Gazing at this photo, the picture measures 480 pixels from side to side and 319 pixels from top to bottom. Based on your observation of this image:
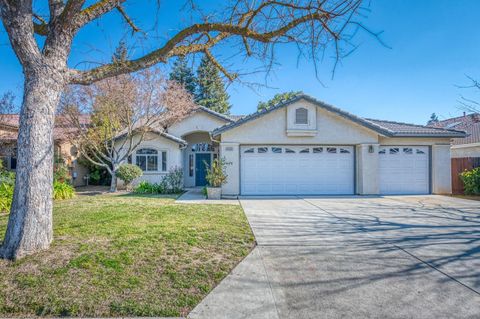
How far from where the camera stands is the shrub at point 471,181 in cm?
1384

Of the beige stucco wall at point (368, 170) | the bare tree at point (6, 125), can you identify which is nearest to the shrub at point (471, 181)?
the beige stucco wall at point (368, 170)

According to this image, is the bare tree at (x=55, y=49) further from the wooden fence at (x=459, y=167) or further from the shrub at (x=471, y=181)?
the wooden fence at (x=459, y=167)

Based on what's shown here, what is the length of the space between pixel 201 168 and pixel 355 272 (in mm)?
17318

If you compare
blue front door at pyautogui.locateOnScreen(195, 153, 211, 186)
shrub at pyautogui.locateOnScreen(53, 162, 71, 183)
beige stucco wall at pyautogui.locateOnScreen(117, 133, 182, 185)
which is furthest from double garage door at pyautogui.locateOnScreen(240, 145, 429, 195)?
shrub at pyautogui.locateOnScreen(53, 162, 71, 183)

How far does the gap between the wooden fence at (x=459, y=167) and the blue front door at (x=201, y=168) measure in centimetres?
1504

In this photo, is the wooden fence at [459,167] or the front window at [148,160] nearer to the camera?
the wooden fence at [459,167]

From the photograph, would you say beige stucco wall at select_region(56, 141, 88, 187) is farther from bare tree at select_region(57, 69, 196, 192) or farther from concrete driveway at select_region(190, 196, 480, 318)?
concrete driveway at select_region(190, 196, 480, 318)

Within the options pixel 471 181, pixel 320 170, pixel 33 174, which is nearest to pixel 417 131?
pixel 471 181

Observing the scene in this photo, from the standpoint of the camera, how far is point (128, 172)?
1656cm

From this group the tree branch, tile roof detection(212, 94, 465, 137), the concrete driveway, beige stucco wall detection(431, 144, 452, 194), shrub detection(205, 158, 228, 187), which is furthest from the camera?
beige stucco wall detection(431, 144, 452, 194)

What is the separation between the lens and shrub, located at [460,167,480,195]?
13.8 m

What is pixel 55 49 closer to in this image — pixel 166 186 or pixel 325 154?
pixel 166 186

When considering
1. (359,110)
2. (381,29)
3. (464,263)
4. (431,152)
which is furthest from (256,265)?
(431,152)

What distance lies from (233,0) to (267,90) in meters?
1.97
